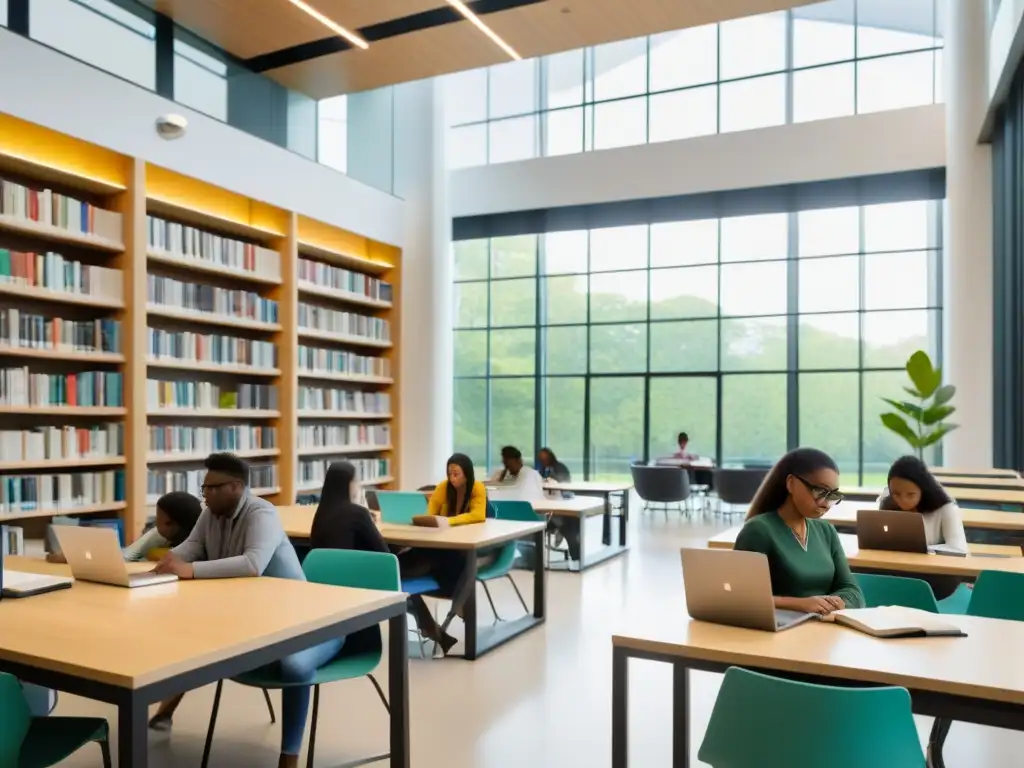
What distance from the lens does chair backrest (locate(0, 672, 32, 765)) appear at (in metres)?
1.85

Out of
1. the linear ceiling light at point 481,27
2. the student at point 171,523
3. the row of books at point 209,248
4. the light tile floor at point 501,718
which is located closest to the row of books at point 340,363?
the row of books at point 209,248

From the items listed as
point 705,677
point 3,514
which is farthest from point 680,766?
point 3,514

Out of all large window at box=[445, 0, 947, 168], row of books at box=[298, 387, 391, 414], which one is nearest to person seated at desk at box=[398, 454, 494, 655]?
row of books at box=[298, 387, 391, 414]

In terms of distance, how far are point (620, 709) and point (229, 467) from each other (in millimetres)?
1682

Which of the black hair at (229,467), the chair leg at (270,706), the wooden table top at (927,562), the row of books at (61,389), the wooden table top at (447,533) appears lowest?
the chair leg at (270,706)

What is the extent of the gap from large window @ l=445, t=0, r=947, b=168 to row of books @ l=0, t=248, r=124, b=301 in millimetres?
7208

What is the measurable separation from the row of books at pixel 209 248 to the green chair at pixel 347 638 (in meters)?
4.51

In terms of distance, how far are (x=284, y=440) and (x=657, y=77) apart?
762cm

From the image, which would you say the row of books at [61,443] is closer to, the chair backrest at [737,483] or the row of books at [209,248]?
the row of books at [209,248]

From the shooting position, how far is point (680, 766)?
→ 250 centimetres

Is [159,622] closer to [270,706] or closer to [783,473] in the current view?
[270,706]

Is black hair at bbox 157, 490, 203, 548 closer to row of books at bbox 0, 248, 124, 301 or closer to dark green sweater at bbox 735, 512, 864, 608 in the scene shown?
dark green sweater at bbox 735, 512, 864, 608

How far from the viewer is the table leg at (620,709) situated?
222 centimetres

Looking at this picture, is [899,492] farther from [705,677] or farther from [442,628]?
[442,628]
